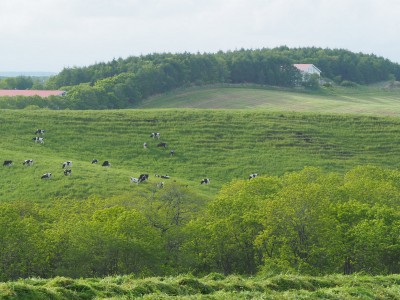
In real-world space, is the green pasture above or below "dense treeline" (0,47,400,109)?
below

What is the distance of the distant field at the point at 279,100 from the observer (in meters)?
124

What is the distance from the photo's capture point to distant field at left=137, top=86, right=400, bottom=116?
123938mm

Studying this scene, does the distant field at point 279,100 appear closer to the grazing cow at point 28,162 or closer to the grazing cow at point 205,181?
the grazing cow at point 205,181

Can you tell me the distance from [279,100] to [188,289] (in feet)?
374

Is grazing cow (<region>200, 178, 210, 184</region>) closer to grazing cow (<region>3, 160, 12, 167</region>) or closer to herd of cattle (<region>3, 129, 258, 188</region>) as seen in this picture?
herd of cattle (<region>3, 129, 258, 188</region>)

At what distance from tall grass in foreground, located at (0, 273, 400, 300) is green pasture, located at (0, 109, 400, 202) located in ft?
111

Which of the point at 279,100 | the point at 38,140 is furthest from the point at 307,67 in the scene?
the point at 38,140

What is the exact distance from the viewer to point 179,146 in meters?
80.5

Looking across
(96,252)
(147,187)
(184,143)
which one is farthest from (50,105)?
(96,252)

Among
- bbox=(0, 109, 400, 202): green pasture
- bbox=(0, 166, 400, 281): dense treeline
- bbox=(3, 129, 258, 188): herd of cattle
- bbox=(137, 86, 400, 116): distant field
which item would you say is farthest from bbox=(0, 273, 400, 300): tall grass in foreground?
bbox=(137, 86, 400, 116): distant field

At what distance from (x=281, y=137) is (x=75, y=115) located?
2986 cm

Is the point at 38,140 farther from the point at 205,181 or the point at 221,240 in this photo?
the point at 221,240

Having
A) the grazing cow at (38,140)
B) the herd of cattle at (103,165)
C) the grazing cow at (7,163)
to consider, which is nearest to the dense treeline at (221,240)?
the herd of cattle at (103,165)

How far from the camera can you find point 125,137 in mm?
83312
